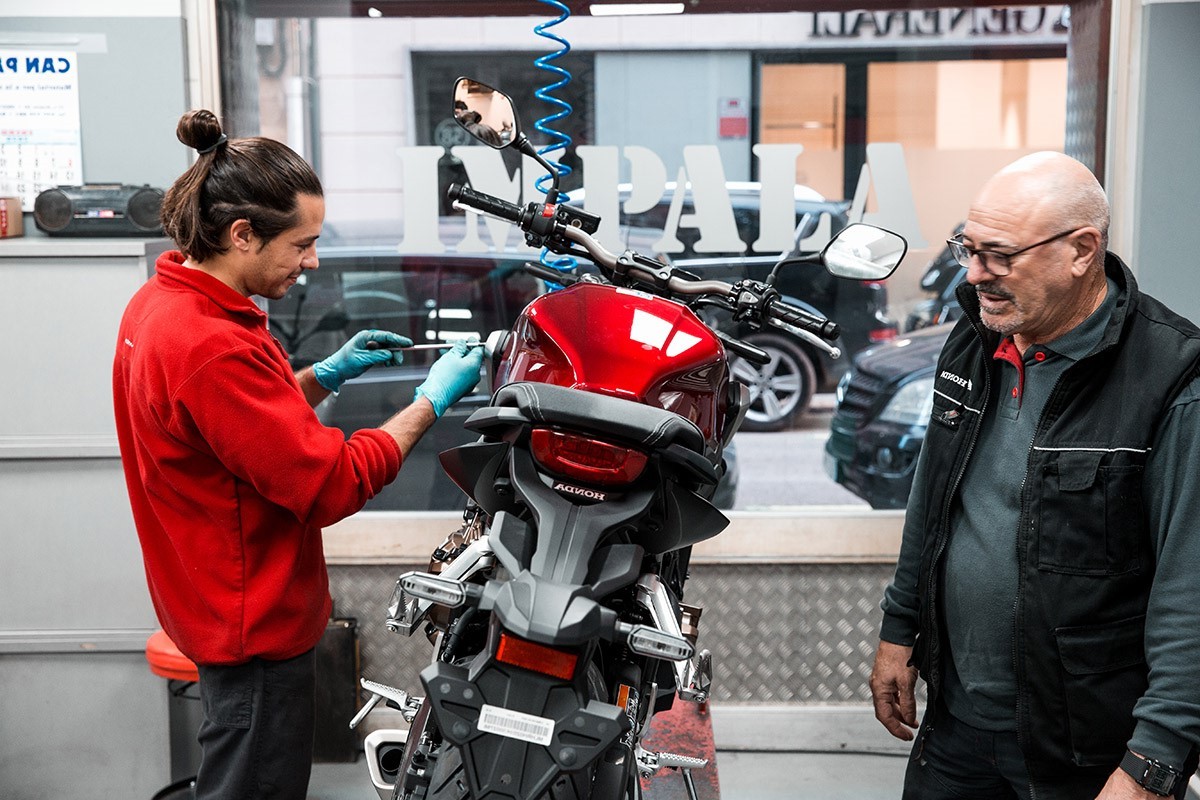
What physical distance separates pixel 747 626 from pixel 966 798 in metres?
1.43

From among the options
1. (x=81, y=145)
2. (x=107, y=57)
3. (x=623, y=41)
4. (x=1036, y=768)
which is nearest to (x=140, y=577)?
(x=81, y=145)

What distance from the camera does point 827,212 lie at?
11.8 ft

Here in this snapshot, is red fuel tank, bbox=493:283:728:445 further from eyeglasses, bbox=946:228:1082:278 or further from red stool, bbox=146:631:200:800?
red stool, bbox=146:631:200:800

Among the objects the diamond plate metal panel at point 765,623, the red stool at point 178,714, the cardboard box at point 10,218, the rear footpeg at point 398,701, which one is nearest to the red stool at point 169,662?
the red stool at point 178,714

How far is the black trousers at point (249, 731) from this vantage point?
206cm

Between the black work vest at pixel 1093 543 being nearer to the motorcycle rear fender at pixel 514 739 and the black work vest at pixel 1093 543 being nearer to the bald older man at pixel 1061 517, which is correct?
the bald older man at pixel 1061 517

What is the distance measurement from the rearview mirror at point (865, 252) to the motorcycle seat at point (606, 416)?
67cm

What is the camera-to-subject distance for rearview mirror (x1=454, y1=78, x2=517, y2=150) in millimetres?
2219

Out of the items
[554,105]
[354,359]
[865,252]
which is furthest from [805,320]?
[554,105]

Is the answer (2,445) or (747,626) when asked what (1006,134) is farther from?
(2,445)

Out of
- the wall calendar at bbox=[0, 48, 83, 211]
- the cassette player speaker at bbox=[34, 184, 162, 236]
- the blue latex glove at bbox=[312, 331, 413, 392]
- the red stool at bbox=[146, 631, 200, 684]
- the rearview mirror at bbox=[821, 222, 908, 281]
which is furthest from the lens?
the wall calendar at bbox=[0, 48, 83, 211]

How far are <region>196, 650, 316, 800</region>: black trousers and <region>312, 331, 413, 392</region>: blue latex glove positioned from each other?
2.22 feet

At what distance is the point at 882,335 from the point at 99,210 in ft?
7.80

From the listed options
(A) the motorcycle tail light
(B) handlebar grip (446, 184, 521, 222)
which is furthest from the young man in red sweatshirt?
(A) the motorcycle tail light
